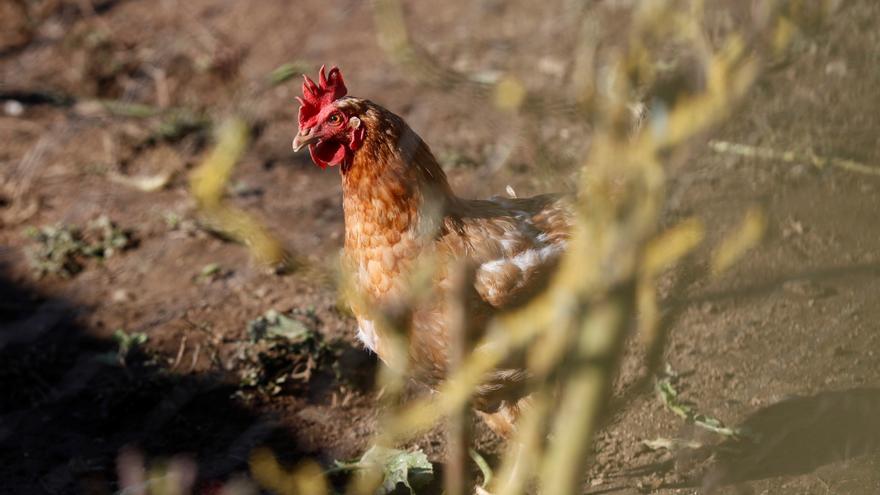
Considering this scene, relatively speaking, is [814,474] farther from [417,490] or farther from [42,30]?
[42,30]

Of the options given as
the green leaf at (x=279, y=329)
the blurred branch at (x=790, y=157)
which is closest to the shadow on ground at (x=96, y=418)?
the green leaf at (x=279, y=329)

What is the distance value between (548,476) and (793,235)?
2701 millimetres

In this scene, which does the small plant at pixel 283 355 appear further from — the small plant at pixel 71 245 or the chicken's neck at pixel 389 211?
the small plant at pixel 71 245

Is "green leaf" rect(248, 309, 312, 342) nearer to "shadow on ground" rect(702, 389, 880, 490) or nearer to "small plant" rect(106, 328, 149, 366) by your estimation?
"small plant" rect(106, 328, 149, 366)

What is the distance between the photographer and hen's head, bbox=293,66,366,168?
2.68 meters

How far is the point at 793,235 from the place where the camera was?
12.2ft

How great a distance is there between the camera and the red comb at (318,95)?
2756mm

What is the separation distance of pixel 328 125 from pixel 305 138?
8 cm

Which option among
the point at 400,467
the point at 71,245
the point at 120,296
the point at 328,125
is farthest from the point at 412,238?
the point at 71,245

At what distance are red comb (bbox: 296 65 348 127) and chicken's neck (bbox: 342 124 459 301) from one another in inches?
8.0

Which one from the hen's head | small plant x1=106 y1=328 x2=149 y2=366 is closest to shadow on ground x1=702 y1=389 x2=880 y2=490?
the hen's head

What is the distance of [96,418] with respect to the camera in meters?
3.39

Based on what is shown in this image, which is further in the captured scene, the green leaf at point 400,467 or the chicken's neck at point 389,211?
the green leaf at point 400,467

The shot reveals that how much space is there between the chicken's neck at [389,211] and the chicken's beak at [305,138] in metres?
0.13
